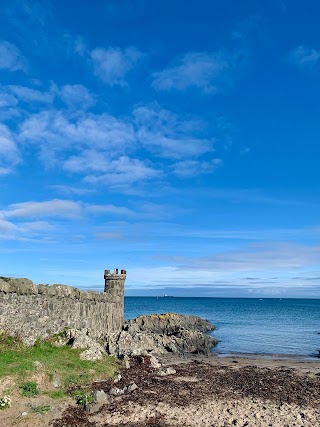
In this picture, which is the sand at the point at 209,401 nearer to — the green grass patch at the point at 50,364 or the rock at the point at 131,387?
the rock at the point at 131,387

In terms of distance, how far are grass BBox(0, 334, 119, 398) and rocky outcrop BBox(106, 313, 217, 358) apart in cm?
400

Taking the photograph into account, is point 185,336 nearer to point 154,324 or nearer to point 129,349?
point 154,324

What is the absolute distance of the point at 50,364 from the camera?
52.4ft

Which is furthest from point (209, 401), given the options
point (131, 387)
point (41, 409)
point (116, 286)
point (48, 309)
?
point (116, 286)

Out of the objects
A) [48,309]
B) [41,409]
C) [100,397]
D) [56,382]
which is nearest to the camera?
[41,409]

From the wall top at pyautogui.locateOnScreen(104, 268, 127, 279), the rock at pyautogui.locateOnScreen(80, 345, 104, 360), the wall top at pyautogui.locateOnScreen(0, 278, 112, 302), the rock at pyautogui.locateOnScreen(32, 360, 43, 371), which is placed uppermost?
the wall top at pyautogui.locateOnScreen(104, 268, 127, 279)

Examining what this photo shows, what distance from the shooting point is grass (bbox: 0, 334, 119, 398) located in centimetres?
1418

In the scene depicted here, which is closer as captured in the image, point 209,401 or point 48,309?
point 209,401

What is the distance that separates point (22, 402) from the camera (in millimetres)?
12461

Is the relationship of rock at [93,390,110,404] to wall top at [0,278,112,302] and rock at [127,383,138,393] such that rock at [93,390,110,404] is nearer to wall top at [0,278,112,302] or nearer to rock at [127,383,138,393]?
rock at [127,383,138,393]

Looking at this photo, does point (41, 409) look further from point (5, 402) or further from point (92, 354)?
point (92, 354)

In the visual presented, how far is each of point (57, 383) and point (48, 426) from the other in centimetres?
326

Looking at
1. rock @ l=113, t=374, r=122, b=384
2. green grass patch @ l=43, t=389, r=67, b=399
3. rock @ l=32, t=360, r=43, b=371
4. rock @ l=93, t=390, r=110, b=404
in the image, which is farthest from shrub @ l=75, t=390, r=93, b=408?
rock @ l=113, t=374, r=122, b=384

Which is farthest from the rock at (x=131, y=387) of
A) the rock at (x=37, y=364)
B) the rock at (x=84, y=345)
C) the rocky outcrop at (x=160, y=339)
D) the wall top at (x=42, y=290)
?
the wall top at (x=42, y=290)
